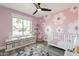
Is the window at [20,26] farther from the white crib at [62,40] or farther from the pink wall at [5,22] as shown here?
the white crib at [62,40]

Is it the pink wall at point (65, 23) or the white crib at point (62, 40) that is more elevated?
the pink wall at point (65, 23)

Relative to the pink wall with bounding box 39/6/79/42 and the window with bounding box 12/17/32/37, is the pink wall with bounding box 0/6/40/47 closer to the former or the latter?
the window with bounding box 12/17/32/37

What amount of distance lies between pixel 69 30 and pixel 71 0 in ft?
4.16

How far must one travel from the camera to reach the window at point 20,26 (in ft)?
3.26

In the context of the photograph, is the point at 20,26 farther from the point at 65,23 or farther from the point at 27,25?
the point at 65,23

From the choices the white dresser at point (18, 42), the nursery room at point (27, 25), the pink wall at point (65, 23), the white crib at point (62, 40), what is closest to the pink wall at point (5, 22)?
the nursery room at point (27, 25)

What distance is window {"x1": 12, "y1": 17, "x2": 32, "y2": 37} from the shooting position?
3.26 ft

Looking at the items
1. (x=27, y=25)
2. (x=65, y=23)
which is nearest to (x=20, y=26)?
(x=27, y=25)

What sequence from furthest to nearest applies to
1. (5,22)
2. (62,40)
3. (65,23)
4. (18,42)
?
(62,40) → (65,23) → (18,42) → (5,22)

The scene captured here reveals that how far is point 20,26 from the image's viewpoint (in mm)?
1021

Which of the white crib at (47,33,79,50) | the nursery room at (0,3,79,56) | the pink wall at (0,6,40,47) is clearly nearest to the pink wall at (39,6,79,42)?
the nursery room at (0,3,79,56)

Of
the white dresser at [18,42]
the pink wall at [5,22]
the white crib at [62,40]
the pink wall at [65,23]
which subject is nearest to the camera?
the pink wall at [5,22]

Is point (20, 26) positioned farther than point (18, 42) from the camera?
No

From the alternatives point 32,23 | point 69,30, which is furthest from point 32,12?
point 69,30
